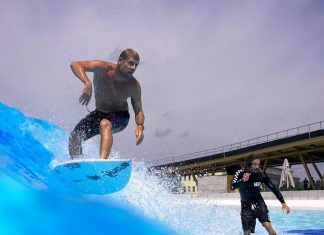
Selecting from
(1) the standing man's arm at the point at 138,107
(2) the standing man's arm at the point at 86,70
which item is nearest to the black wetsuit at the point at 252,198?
(1) the standing man's arm at the point at 138,107

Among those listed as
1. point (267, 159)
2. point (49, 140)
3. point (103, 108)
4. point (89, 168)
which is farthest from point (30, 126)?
point (267, 159)

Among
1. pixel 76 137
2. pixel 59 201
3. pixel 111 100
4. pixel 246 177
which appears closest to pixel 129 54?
pixel 111 100

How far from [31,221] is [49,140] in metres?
3.95

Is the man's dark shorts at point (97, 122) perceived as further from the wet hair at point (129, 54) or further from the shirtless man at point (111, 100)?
the wet hair at point (129, 54)

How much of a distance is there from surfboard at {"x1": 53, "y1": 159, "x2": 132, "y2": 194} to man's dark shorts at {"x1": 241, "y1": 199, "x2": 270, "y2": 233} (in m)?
2.68

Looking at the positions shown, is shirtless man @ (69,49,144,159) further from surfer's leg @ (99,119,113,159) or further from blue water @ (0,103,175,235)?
blue water @ (0,103,175,235)

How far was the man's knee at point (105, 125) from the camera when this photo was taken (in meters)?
5.78

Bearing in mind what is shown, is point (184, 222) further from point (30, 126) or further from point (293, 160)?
point (293, 160)

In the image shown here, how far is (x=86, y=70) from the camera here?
18.7 ft

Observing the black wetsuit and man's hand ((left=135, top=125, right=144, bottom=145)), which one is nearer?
man's hand ((left=135, top=125, right=144, bottom=145))

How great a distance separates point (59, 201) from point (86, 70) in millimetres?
1776

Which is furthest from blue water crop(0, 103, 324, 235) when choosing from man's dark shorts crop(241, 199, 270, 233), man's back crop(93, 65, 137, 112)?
man's back crop(93, 65, 137, 112)

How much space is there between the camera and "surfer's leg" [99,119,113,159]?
17.7 ft

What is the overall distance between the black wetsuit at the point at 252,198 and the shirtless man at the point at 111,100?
220 centimetres
